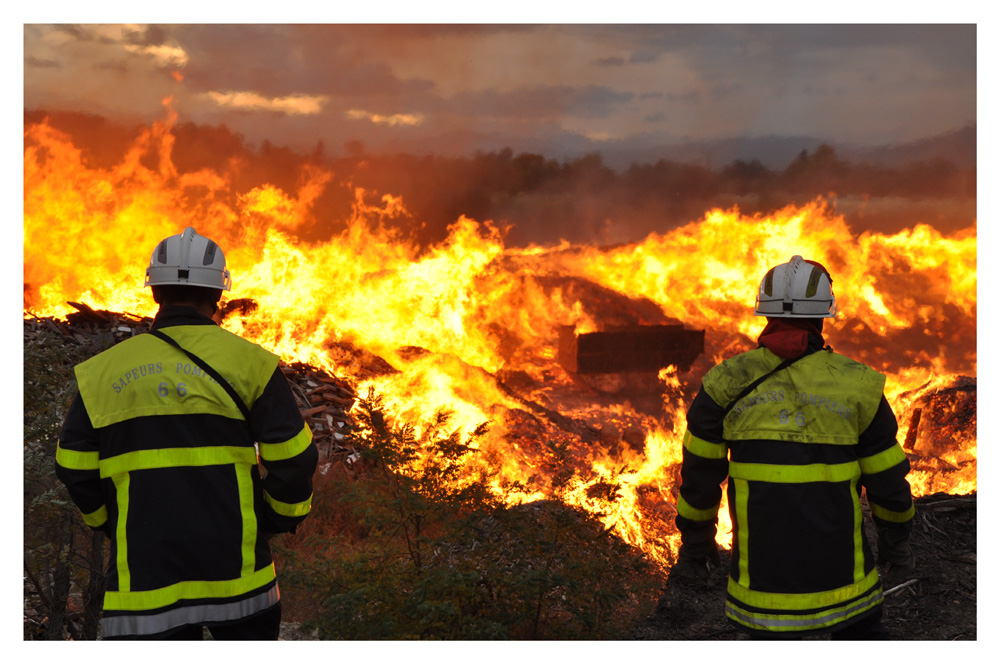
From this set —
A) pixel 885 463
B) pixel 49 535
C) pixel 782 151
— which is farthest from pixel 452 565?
pixel 782 151

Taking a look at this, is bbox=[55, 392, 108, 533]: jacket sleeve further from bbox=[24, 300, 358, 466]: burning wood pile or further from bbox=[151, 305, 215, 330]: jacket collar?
bbox=[24, 300, 358, 466]: burning wood pile

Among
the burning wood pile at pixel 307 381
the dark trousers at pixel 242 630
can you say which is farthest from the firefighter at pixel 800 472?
the burning wood pile at pixel 307 381

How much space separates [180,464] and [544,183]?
384cm

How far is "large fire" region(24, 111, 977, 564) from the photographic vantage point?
18.8ft

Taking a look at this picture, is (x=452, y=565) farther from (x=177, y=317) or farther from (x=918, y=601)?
(x=918, y=601)

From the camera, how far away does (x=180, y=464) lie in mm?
2947

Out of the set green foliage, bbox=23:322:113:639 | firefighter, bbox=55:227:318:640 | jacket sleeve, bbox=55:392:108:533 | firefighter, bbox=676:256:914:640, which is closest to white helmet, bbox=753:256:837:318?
firefighter, bbox=676:256:914:640

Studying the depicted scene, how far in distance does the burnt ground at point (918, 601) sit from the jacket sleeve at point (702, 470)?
1848mm

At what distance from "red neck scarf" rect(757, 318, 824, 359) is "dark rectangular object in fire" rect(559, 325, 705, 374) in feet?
8.50

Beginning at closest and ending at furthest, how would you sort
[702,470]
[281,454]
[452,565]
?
[281,454], [702,470], [452,565]

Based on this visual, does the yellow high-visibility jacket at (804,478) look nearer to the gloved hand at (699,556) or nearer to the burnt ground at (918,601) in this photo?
the gloved hand at (699,556)

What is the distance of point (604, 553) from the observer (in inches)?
197

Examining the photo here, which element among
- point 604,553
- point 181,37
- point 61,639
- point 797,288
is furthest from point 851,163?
point 61,639

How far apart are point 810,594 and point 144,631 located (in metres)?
2.87
